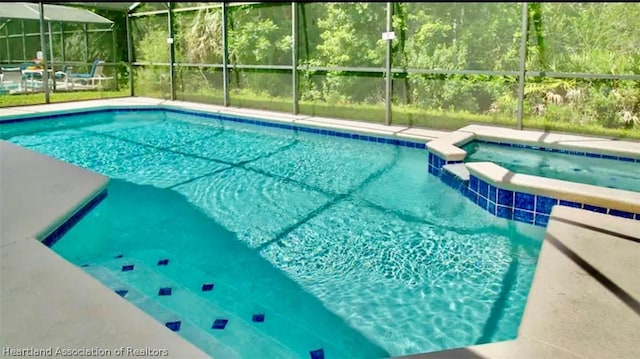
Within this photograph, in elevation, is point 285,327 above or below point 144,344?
below

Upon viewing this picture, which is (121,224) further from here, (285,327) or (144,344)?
(144,344)

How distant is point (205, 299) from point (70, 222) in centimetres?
141

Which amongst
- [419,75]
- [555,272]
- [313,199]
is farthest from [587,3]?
[555,272]

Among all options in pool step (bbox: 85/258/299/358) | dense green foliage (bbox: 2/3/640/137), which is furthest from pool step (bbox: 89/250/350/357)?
dense green foliage (bbox: 2/3/640/137)

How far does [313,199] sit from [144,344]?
3256 mm

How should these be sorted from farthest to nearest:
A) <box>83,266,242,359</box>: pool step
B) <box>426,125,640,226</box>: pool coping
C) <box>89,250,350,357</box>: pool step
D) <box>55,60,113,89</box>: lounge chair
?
1. <box>55,60,113,89</box>: lounge chair
2. <box>426,125,640,226</box>: pool coping
3. <box>89,250,350,357</box>: pool step
4. <box>83,266,242,359</box>: pool step

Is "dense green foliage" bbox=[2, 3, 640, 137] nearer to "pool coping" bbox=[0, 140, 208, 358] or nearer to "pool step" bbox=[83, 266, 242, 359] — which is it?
"pool coping" bbox=[0, 140, 208, 358]

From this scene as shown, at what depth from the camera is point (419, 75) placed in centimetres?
861

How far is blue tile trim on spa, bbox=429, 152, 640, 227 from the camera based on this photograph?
4.30 m

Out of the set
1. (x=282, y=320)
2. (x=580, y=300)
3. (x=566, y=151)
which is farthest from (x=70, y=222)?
(x=566, y=151)

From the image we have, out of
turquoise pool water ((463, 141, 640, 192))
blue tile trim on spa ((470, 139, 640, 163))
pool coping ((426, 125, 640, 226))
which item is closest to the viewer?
pool coping ((426, 125, 640, 226))

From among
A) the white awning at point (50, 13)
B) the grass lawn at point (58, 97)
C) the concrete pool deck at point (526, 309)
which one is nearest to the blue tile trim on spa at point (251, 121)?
the grass lawn at point (58, 97)

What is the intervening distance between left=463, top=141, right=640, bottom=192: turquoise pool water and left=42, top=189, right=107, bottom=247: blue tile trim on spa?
4.22m

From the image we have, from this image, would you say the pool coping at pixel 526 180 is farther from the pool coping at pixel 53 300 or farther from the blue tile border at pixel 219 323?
the pool coping at pixel 53 300
